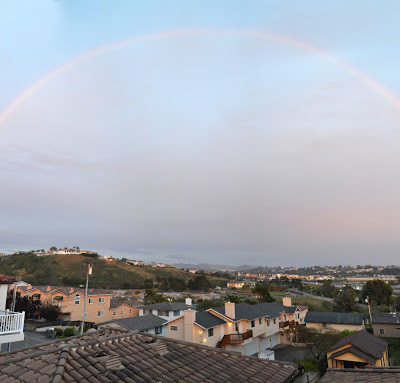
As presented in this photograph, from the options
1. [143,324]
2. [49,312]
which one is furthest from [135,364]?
[49,312]

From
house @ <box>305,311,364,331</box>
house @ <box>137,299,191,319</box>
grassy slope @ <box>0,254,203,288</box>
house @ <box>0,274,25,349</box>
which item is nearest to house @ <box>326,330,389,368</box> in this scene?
house @ <box>305,311,364,331</box>

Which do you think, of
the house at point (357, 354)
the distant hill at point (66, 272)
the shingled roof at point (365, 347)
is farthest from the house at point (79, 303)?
the distant hill at point (66, 272)

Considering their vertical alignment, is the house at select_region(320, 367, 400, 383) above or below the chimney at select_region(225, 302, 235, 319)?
above

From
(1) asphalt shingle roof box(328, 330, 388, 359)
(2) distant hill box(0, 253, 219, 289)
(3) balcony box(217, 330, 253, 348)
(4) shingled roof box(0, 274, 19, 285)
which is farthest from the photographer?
(2) distant hill box(0, 253, 219, 289)

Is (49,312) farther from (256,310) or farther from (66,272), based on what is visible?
(66,272)

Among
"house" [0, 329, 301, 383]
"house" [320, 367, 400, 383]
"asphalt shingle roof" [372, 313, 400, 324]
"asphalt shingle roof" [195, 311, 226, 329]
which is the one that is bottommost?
"asphalt shingle roof" [372, 313, 400, 324]

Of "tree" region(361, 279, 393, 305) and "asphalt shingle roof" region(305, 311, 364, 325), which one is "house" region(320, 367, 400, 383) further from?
"tree" region(361, 279, 393, 305)

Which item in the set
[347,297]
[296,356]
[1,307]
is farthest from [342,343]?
[347,297]
